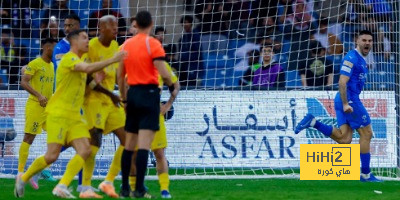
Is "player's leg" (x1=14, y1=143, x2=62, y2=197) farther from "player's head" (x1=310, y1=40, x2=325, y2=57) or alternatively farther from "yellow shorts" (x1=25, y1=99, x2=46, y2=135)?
"player's head" (x1=310, y1=40, x2=325, y2=57)

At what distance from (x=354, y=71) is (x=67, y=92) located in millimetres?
4866

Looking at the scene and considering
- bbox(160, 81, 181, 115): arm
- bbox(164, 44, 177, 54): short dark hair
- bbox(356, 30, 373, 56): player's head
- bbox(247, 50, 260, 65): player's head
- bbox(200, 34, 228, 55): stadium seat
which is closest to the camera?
bbox(160, 81, 181, 115): arm

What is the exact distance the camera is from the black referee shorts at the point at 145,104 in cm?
1045

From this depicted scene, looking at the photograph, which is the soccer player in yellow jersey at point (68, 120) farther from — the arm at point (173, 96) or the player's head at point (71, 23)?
the player's head at point (71, 23)

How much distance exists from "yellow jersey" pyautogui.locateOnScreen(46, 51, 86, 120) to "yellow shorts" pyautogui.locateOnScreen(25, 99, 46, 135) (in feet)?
9.98

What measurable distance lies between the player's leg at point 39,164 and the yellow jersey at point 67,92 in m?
0.37

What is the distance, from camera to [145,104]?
34.2 feet

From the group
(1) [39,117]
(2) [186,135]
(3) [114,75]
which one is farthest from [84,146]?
(2) [186,135]

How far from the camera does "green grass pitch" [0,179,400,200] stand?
11539 millimetres

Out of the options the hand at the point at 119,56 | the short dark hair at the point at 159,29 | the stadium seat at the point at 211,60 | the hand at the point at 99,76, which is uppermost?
the short dark hair at the point at 159,29

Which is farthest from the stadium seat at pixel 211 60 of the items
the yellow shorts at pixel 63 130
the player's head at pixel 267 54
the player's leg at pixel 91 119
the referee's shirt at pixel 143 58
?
the referee's shirt at pixel 143 58

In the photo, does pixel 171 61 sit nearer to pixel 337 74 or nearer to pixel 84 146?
pixel 337 74

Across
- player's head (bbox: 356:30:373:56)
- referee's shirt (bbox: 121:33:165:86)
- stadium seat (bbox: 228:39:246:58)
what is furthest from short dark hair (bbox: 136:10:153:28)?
stadium seat (bbox: 228:39:246:58)

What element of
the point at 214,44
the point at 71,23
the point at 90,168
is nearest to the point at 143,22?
the point at 90,168
